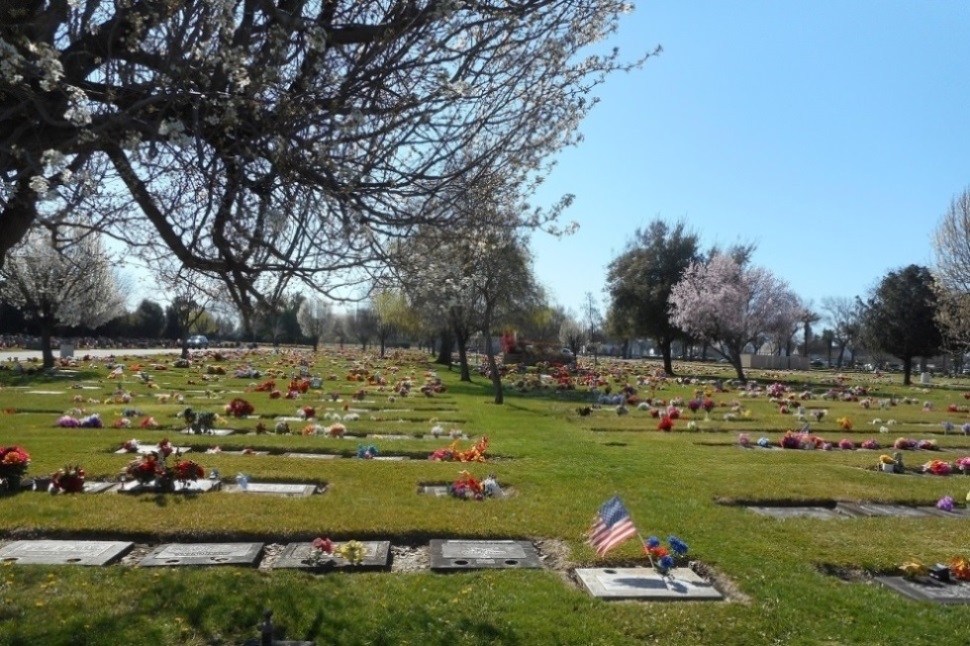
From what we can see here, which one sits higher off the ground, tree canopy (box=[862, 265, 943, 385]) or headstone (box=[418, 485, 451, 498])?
tree canopy (box=[862, 265, 943, 385])

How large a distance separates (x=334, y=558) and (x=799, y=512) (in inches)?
216

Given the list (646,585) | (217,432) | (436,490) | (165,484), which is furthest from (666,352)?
(646,585)

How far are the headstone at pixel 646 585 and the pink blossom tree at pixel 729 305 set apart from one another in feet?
113

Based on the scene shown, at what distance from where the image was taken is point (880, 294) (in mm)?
42344

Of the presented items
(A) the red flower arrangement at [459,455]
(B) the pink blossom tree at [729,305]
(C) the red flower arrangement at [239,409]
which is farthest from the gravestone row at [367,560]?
(B) the pink blossom tree at [729,305]

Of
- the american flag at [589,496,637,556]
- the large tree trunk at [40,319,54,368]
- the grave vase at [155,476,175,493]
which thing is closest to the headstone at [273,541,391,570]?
the american flag at [589,496,637,556]

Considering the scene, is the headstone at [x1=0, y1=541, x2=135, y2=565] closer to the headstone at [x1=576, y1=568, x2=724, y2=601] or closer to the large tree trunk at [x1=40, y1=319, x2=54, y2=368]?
the headstone at [x1=576, y1=568, x2=724, y2=601]

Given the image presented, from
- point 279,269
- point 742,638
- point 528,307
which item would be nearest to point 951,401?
→ point 528,307

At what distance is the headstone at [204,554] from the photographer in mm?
6055

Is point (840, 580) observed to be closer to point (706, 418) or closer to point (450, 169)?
point (450, 169)

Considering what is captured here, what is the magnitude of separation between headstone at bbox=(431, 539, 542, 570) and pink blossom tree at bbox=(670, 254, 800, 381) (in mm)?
34360

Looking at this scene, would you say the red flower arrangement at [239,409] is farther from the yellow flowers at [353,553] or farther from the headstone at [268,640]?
the headstone at [268,640]

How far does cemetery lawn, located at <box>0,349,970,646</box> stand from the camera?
4.95 meters

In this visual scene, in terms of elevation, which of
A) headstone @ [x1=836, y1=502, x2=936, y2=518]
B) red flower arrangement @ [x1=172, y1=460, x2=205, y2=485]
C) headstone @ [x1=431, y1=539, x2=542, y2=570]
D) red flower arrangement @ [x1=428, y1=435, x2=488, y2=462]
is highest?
red flower arrangement @ [x1=172, y1=460, x2=205, y2=485]
